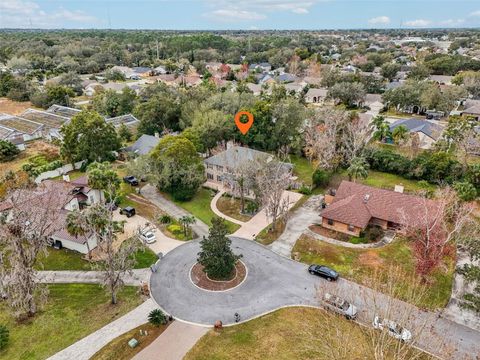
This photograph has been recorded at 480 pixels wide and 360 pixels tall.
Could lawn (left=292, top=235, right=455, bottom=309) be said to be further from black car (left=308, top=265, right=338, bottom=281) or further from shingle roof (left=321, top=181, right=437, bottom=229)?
shingle roof (left=321, top=181, right=437, bottom=229)

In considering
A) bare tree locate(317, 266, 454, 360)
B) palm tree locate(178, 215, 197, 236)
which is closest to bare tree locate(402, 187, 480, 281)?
bare tree locate(317, 266, 454, 360)

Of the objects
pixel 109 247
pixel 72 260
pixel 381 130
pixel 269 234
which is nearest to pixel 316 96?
pixel 381 130

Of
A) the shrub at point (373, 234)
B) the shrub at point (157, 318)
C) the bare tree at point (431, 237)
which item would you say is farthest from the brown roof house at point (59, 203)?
the bare tree at point (431, 237)

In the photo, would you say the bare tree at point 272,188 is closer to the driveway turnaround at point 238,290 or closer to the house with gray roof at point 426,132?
the driveway turnaround at point 238,290

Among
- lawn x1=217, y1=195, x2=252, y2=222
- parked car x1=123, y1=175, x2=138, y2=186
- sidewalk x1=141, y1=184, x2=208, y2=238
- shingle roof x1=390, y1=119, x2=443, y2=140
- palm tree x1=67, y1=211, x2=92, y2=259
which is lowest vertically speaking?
sidewalk x1=141, y1=184, x2=208, y2=238

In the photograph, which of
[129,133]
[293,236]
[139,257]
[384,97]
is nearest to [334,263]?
[293,236]

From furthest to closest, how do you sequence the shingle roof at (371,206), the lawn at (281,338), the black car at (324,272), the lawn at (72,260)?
the shingle roof at (371,206), the lawn at (72,260), the black car at (324,272), the lawn at (281,338)
